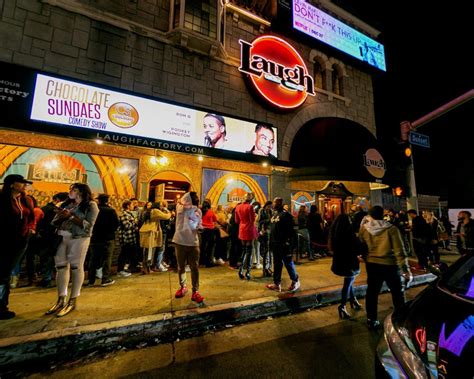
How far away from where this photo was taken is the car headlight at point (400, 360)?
5.34 feet

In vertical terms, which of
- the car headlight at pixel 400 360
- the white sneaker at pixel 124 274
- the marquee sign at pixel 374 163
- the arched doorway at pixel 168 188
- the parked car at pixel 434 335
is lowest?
the white sneaker at pixel 124 274

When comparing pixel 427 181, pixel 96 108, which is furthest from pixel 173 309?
pixel 427 181

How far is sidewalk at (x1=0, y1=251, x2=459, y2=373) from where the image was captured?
121 inches

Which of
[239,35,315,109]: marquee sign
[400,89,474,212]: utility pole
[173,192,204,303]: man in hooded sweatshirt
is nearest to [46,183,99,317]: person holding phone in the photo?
[173,192,204,303]: man in hooded sweatshirt

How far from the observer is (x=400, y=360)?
175 cm

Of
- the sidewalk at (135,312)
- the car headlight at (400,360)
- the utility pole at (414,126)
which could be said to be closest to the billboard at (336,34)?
the utility pole at (414,126)

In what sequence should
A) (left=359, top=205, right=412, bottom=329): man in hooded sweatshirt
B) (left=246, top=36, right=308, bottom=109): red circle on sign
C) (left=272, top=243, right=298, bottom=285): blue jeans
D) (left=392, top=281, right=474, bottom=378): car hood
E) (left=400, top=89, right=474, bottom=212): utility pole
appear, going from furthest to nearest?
(left=246, top=36, right=308, bottom=109): red circle on sign, (left=400, top=89, right=474, bottom=212): utility pole, (left=272, top=243, right=298, bottom=285): blue jeans, (left=359, top=205, right=412, bottom=329): man in hooded sweatshirt, (left=392, top=281, right=474, bottom=378): car hood

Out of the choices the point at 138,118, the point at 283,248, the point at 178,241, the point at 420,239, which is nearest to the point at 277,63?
the point at 138,118

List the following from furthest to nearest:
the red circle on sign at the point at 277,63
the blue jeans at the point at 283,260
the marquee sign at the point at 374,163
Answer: the marquee sign at the point at 374,163
the red circle on sign at the point at 277,63
the blue jeans at the point at 283,260

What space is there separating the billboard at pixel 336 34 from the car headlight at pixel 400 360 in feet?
40.5

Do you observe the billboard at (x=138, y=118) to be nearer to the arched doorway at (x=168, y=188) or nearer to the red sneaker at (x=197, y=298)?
the arched doorway at (x=168, y=188)

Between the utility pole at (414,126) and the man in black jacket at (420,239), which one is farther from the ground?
the utility pole at (414,126)

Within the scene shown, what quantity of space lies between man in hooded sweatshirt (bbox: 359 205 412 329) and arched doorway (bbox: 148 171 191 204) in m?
7.45

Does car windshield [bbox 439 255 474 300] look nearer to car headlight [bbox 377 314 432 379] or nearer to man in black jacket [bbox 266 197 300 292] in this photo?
car headlight [bbox 377 314 432 379]
